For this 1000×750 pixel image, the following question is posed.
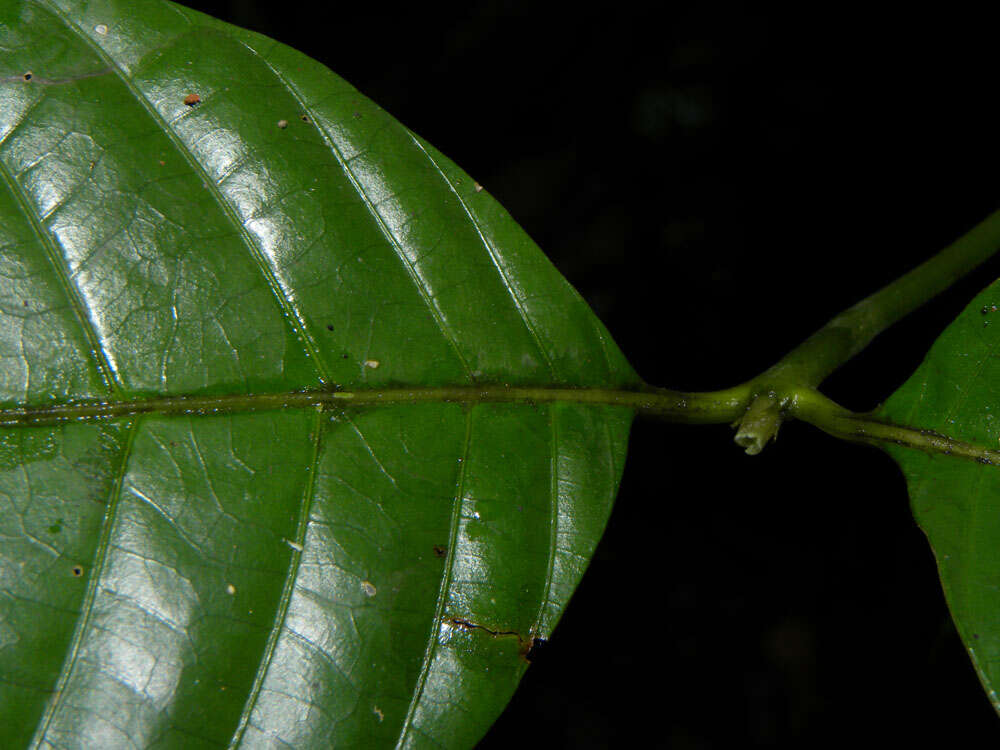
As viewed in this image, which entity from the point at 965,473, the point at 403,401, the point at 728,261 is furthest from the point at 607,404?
the point at 728,261

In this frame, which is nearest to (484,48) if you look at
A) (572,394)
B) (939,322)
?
(939,322)

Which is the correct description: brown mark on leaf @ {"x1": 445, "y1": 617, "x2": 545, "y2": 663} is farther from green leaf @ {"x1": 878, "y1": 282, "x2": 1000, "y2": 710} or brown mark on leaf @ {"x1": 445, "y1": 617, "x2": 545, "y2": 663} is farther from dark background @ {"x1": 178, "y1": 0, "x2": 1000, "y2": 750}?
dark background @ {"x1": 178, "y1": 0, "x2": 1000, "y2": 750}

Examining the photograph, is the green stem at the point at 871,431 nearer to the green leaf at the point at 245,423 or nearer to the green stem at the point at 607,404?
the green stem at the point at 607,404

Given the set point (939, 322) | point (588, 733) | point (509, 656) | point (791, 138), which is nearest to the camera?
point (509, 656)

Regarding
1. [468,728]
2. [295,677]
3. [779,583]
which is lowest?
[779,583]

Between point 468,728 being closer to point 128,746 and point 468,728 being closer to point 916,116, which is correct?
point 128,746

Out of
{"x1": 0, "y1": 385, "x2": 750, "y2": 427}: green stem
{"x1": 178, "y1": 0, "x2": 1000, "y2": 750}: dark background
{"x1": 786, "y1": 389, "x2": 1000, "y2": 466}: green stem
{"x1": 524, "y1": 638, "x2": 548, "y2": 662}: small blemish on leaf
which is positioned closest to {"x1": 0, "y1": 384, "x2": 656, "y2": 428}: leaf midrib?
{"x1": 0, "y1": 385, "x2": 750, "y2": 427}: green stem

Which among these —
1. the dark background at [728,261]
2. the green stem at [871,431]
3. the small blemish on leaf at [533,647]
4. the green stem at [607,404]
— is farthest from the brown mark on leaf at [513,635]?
the dark background at [728,261]
